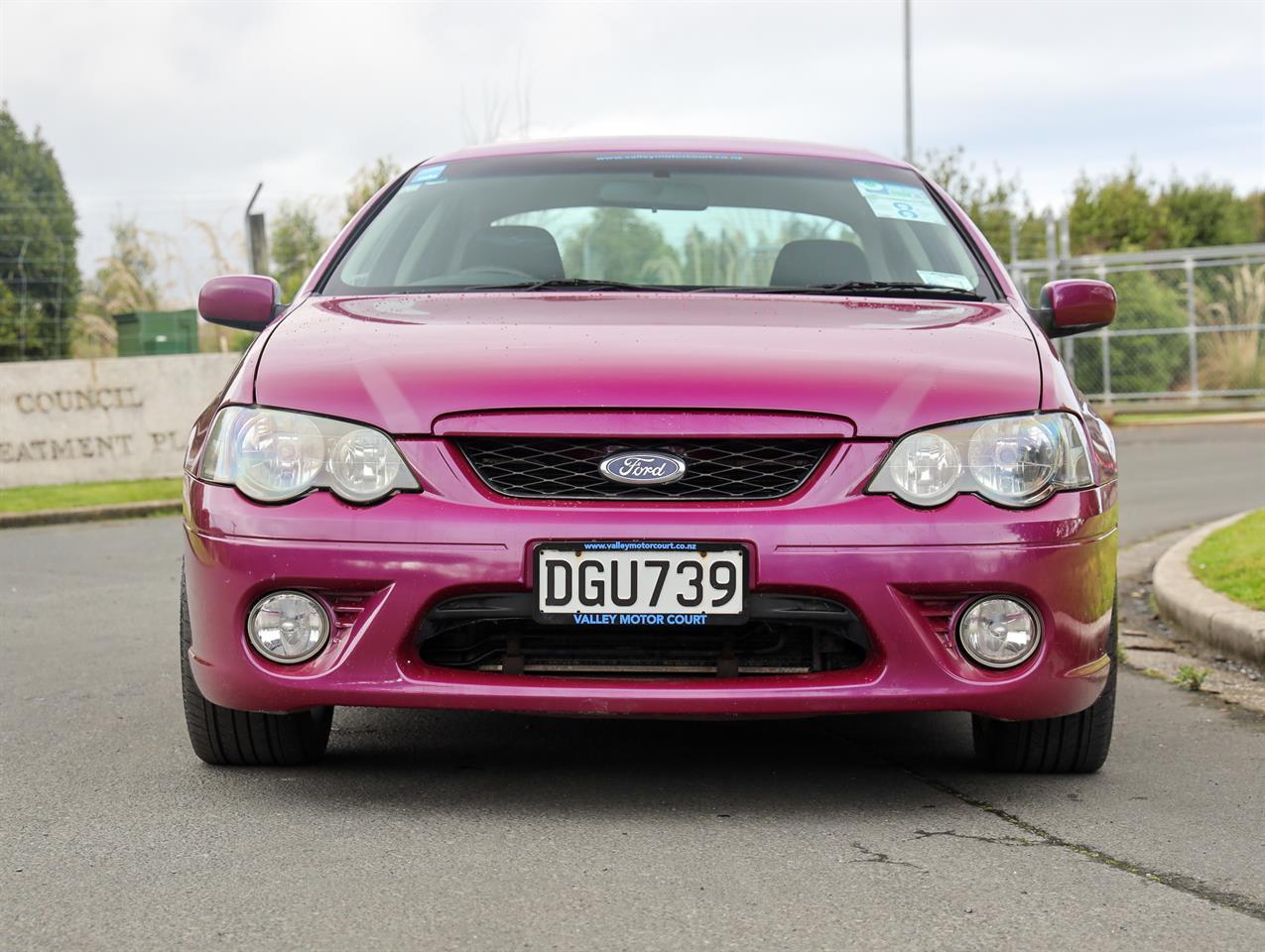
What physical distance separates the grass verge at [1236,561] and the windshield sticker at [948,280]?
2.32 m

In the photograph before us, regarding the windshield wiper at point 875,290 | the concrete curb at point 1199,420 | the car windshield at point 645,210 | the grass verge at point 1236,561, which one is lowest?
the concrete curb at point 1199,420

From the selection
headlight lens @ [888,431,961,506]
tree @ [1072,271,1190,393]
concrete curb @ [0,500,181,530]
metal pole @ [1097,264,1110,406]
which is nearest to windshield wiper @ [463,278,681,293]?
headlight lens @ [888,431,961,506]

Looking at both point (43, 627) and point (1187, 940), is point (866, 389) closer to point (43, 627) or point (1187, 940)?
point (1187, 940)

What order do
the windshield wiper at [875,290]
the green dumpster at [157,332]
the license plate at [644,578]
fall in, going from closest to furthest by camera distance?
the license plate at [644,578]
the windshield wiper at [875,290]
the green dumpster at [157,332]

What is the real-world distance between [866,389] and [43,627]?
4.28 m

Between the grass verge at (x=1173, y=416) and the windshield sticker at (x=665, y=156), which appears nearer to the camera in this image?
the windshield sticker at (x=665, y=156)

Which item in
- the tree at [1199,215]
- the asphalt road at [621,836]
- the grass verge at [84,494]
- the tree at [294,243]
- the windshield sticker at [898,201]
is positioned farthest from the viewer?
the tree at [1199,215]

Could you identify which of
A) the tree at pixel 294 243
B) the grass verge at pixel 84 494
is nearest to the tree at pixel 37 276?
the grass verge at pixel 84 494

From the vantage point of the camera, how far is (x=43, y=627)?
702 cm

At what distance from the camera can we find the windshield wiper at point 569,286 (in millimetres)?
4656

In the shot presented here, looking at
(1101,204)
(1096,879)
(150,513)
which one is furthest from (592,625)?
(1101,204)

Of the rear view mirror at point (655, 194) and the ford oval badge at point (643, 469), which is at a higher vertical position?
the rear view mirror at point (655, 194)

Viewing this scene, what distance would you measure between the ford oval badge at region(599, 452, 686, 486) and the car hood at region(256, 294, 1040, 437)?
0.11 meters

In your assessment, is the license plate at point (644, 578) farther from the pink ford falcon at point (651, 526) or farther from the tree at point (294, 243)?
the tree at point (294, 243)
